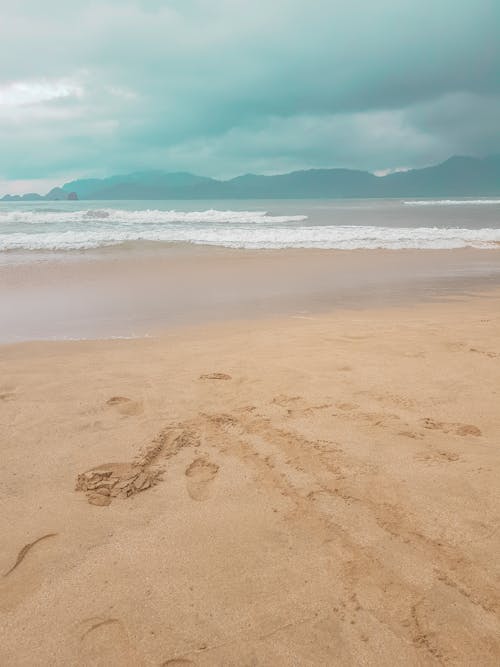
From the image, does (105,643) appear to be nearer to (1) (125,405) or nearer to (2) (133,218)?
(1) (125,405)

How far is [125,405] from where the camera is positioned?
365 cm

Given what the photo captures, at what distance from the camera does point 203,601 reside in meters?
1.81

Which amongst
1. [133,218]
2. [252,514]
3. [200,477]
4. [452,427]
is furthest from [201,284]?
[133,218]

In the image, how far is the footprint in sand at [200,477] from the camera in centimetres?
253

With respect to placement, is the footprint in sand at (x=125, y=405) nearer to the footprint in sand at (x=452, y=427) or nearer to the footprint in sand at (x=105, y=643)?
the footprint in sand at (x=105, y=643)

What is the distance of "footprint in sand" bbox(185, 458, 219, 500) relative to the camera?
253 cm

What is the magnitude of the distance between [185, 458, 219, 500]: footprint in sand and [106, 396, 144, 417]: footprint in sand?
0.90m

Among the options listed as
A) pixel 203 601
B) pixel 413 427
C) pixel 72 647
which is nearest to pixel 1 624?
pixel 72 647

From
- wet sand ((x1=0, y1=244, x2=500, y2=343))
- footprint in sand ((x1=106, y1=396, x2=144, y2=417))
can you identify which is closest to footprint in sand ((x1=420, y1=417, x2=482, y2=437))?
footprint in sand ((x1=106, y1=396, x2=144, y2=417))

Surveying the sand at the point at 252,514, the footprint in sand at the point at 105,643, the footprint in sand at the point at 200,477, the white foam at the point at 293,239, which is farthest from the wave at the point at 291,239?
the footprint in sand at the point at 105,643

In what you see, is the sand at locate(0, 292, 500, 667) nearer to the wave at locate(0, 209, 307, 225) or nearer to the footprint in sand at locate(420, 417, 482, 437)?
the footprint in sand at locate(420, 417, 482, 437)

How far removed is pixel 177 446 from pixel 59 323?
466 centimetres

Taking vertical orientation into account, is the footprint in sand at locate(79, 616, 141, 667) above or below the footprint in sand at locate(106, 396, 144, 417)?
below

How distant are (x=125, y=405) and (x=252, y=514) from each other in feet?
5.61
